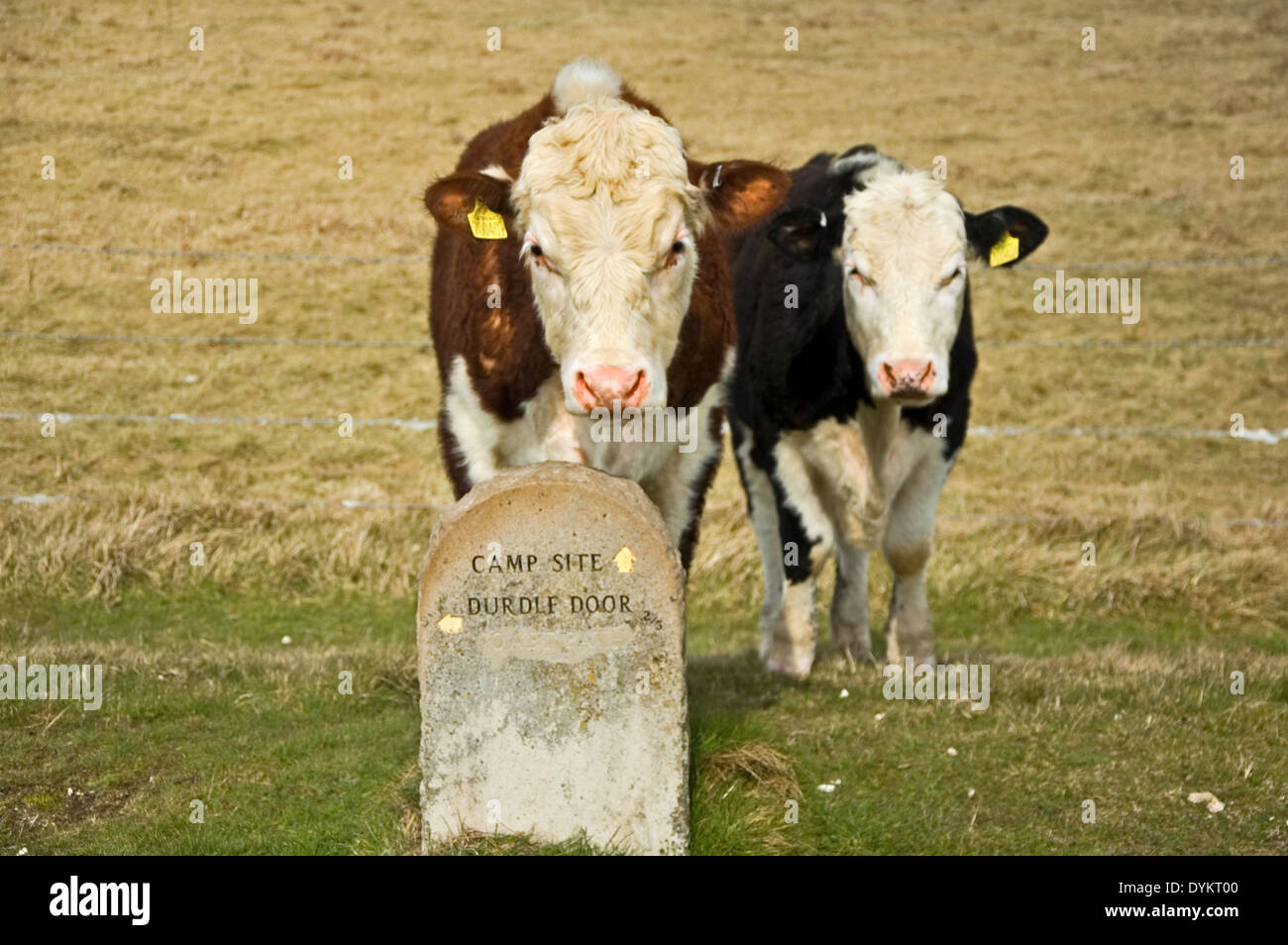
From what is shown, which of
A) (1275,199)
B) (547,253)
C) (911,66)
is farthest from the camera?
(911,66)

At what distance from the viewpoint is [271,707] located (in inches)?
321

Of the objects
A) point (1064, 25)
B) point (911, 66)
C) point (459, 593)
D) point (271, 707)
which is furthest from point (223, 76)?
point (459, 593)

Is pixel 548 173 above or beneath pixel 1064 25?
beneath

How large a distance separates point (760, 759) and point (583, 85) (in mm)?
3172

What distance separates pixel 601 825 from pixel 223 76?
23240 mm

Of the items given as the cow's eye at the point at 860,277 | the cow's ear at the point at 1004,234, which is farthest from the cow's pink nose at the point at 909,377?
the cow's ear at the point at 1004,234

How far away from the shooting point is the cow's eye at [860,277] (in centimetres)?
858

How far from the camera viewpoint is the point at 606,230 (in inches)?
254

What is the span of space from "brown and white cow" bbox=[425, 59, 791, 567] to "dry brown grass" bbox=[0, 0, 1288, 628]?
593 centimetres

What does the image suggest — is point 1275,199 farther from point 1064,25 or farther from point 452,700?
point 452,700
